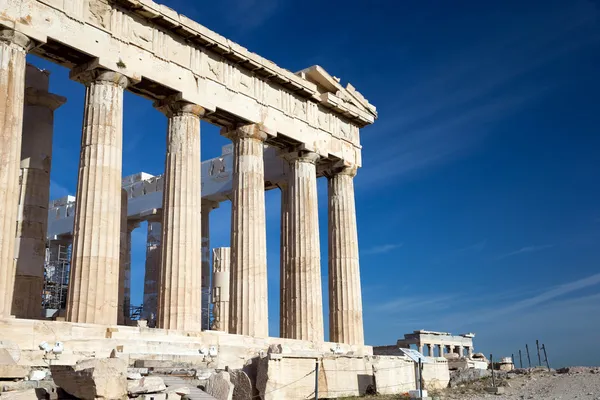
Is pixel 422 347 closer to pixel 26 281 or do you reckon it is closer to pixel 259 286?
pixel 259 286

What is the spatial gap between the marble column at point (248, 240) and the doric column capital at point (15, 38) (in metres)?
9.57

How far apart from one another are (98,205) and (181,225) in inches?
141

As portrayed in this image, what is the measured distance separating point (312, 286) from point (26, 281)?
38.8 ft

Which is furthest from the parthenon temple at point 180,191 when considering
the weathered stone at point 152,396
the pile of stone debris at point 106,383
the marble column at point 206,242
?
the marble column at point 206,242

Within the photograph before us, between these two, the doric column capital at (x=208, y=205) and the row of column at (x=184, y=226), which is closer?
the row of column at (x=184, y=226)

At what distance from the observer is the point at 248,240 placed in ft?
93.1

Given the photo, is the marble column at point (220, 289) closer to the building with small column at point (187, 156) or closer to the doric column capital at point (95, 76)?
the building with small column at point (187, 156)

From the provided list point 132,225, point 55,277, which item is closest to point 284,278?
point 132,225

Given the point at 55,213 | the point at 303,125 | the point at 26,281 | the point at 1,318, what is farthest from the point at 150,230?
the point at 1,318

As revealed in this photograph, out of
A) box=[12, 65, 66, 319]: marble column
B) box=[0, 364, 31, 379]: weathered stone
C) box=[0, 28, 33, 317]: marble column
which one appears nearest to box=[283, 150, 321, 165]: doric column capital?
box=[12, 65, 66, 319]: marble column

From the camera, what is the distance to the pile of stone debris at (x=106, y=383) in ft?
46.8

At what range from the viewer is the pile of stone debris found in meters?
14.3

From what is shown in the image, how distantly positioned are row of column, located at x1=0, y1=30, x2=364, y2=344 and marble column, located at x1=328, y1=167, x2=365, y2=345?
5 centimetres

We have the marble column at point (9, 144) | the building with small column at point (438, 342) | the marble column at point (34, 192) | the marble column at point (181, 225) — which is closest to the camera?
the marble column at point (9, 144)
